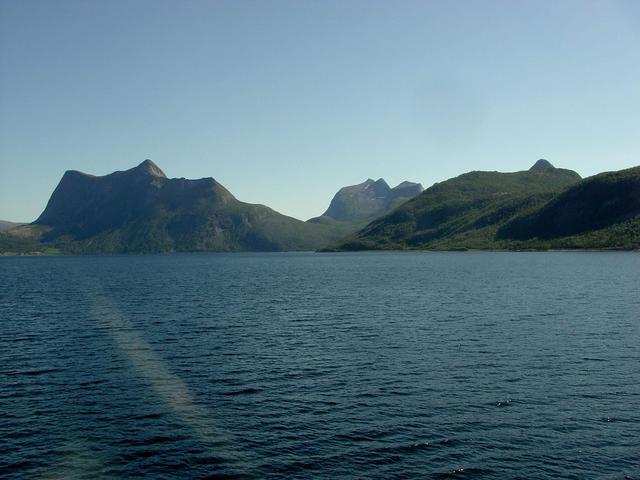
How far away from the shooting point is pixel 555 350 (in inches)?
2341

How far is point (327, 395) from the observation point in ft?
147

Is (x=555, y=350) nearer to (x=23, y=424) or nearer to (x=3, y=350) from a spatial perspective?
(x=23, y=424)

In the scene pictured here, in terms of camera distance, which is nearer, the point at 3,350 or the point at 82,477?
the point at 82,477

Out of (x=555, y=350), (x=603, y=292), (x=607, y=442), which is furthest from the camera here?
(x=603, y=292)

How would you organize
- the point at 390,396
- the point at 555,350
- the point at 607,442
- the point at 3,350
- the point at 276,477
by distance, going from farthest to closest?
the point at 3,350
the point at 555,350
the point at 390,396
the point at 607,442
the point at 276,477

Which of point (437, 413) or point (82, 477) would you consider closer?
point (82, 477)

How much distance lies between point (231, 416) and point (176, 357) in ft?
73.5

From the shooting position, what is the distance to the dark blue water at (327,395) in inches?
1261

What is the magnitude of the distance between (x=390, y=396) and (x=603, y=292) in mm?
92246

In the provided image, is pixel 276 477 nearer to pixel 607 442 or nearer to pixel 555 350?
pixel 607 442

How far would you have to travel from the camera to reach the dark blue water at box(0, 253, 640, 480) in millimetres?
32031

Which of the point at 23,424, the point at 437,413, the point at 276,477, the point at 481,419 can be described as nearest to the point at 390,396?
the point at 437,413

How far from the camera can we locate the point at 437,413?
39688mm

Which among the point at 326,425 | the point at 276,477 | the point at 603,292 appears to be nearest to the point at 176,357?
the point at 326,425
